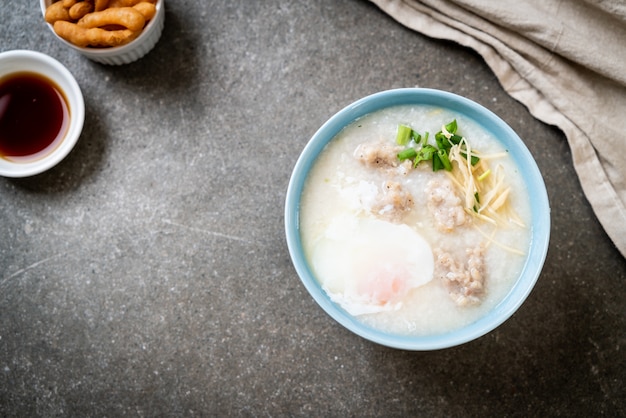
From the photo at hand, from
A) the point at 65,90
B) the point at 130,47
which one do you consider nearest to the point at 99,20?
the point at 130,47

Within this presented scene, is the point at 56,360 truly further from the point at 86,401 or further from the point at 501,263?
the point at 501,263

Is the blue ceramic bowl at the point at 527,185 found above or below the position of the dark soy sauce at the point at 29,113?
above

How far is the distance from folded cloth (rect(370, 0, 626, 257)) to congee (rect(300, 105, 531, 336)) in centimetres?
33

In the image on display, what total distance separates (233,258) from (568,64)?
3.36ft

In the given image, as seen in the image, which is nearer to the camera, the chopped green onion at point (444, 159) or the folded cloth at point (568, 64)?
the chopped green onion at point (444, 159)

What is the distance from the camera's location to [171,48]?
67.8 inches

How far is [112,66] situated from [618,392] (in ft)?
5.32

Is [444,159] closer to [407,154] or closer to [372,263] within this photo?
[407,154]

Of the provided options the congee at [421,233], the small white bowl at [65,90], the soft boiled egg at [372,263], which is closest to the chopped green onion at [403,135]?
the congee at [421,233]

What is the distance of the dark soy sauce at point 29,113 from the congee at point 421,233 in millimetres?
797

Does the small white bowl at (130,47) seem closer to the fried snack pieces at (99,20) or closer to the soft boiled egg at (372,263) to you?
the fried snack pieces at (99,20)

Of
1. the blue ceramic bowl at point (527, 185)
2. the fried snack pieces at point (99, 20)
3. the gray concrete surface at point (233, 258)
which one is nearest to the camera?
the blue ceramic bowl at point (527, 185)

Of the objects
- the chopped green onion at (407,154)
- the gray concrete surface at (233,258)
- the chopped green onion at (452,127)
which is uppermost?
the chopped green onion at (452,127)

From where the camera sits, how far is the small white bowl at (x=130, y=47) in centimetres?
159
